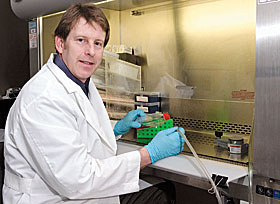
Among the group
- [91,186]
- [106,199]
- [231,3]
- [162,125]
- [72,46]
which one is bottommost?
[106,199]

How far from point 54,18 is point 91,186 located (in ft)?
4.41

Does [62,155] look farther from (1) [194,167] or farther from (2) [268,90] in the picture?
(2) [268,90]

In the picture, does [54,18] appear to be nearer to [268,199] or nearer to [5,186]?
[5,186]

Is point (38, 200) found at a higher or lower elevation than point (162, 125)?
lower

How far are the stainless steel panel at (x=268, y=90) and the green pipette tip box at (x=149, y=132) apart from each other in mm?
627

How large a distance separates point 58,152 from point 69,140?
50mm

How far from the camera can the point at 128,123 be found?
1.55m

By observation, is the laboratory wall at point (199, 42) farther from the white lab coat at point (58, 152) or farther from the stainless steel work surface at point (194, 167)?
the white lab coat at point (58, 152)

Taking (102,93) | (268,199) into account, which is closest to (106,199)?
(268,199)

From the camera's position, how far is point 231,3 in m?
1.48

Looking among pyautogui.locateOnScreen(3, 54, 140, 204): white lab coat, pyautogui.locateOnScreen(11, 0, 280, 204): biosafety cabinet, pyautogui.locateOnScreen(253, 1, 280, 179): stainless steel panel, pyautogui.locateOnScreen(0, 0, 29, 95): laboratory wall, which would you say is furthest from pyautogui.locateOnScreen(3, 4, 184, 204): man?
pyautogui.locateOnScreen(0, 0, 29, 95): laboratory wall

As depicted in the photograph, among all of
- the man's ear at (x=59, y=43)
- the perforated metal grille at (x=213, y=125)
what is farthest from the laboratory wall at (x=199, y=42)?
the man's ear at (x=59, y=43)

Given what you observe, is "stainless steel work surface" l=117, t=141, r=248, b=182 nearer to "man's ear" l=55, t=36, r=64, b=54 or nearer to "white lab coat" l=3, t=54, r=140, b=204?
"white lab coat" l=3, t=54, r=140, b=204

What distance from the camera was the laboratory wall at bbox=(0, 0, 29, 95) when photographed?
8.05ft
